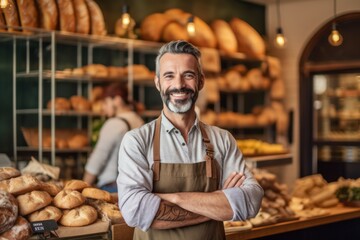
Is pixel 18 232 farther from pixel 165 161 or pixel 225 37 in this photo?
pixel 225 37

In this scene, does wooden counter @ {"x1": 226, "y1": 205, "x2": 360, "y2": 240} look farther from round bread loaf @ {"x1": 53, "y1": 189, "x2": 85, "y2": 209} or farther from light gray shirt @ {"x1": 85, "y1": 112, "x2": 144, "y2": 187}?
light gray shirt @ {"x1": 85, "y1": 112, "x2": 144, "y2": 187}

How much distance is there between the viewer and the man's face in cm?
256

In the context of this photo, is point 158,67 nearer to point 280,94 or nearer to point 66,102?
point 66,102

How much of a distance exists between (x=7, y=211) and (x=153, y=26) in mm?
4224

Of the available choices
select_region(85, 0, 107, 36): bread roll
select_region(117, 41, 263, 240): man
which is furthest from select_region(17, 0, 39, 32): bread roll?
select_region(117, 41, 263, 240): man

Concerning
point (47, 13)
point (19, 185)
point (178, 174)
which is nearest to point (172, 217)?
point (178, 174)

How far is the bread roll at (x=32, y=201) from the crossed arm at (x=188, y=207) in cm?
77

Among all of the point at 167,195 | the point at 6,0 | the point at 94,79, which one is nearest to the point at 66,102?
the point at 94,79

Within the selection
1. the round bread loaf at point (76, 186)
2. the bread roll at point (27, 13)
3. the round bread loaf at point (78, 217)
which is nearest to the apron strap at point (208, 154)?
the round bread loaf at point (78, 217)

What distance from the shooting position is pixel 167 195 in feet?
8.34

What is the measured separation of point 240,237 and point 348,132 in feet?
15.9

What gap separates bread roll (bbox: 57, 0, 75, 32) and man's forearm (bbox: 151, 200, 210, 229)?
352 cm

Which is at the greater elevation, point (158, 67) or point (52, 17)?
point (52, 17)

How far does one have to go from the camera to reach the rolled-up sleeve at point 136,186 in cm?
247
